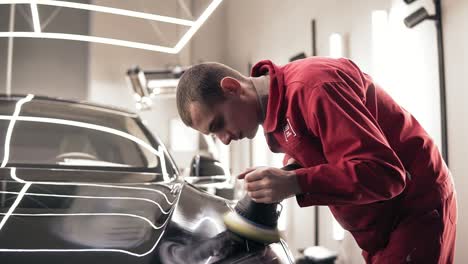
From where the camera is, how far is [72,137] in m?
2.01

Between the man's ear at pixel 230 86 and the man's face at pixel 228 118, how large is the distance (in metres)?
0.01

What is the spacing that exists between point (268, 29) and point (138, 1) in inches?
59.7

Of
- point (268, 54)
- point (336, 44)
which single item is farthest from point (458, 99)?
point (268, 54)

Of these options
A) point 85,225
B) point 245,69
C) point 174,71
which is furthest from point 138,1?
point 85,225

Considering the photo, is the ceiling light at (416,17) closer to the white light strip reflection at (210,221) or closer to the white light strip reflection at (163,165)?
the white light strip reflection at (163,165)

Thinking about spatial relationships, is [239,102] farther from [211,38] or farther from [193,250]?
[211,38]

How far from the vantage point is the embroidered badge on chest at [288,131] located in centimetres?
101

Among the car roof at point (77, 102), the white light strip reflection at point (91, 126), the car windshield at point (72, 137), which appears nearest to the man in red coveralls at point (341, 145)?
the car windshield at point (72, 137)

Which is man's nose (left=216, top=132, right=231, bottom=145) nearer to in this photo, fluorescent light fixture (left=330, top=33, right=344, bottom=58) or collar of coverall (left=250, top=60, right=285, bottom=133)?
collar of coverall (left=250, top=60, right=285, bottom=133)

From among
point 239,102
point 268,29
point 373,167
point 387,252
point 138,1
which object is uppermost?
point 138,1

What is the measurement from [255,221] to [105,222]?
374 mm

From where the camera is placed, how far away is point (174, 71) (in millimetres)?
5238

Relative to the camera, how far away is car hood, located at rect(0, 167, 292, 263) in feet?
3.19

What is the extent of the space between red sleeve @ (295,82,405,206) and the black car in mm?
269
